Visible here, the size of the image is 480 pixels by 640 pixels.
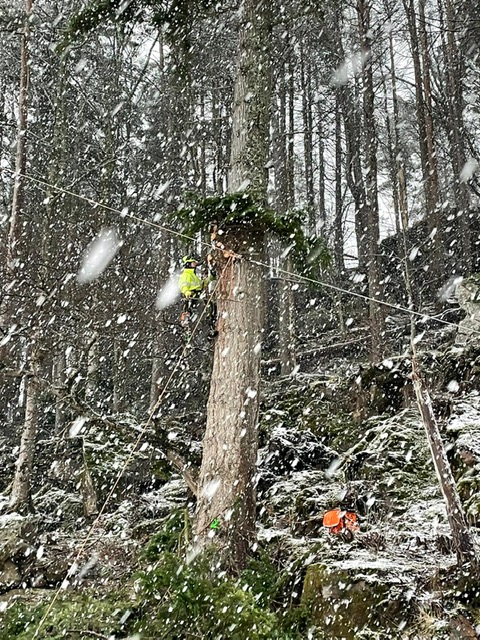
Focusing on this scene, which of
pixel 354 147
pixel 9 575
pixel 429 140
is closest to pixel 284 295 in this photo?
pixel 429 140

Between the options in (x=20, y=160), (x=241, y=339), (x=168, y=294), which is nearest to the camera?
(x=241, y=339)

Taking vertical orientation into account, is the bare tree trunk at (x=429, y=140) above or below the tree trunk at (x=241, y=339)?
above

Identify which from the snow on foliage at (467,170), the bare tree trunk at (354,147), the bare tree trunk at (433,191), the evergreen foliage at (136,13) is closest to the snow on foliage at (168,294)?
the evergreen foliage at (136,13)

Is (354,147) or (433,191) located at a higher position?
(354,147)

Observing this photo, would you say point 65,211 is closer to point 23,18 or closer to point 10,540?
point 23,18

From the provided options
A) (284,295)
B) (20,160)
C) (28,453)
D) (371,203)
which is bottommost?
(28,453)

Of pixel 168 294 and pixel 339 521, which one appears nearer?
pixel 339 521

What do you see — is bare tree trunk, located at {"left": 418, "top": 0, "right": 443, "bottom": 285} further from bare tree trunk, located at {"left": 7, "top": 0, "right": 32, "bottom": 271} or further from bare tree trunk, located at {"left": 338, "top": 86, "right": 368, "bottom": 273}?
bare tree trunk, located at {"left": 7, "top": 0, "right": 32, "bottom": 271}

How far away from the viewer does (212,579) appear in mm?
4508

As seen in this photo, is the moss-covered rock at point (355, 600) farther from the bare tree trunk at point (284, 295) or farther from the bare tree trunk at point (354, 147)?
the bare tree trunk at point (354, 147)

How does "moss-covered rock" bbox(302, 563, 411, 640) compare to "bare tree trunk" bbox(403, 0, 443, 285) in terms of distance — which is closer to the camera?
"moss-covered rock" bbox(302, 563, 411, 640)

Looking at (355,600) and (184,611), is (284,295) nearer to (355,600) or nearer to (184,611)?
A: (355,600)

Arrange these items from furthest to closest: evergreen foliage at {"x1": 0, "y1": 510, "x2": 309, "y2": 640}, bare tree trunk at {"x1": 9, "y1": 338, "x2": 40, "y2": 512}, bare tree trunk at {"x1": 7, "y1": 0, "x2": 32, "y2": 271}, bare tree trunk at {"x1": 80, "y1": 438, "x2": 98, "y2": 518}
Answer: bare tree trunk at {"x1": 80, "y1": 438, "x2": 98, "y2": 518} → bare tree trunk at {"x1": 7, "y1": 0, "x2": 32, "y2": 271} → bare tree trunk at {"x1": 9, "y1": 338, "x2": 40, "y2": 512} → evergreen foliage at {"x1": 0, "y1": 510, "x2": 309, "y2": 640}

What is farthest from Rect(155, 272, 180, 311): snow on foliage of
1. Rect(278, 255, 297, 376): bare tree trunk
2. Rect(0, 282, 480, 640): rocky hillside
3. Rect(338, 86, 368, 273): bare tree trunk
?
Rect(338, 86, 368, 273): bare tree trunk
